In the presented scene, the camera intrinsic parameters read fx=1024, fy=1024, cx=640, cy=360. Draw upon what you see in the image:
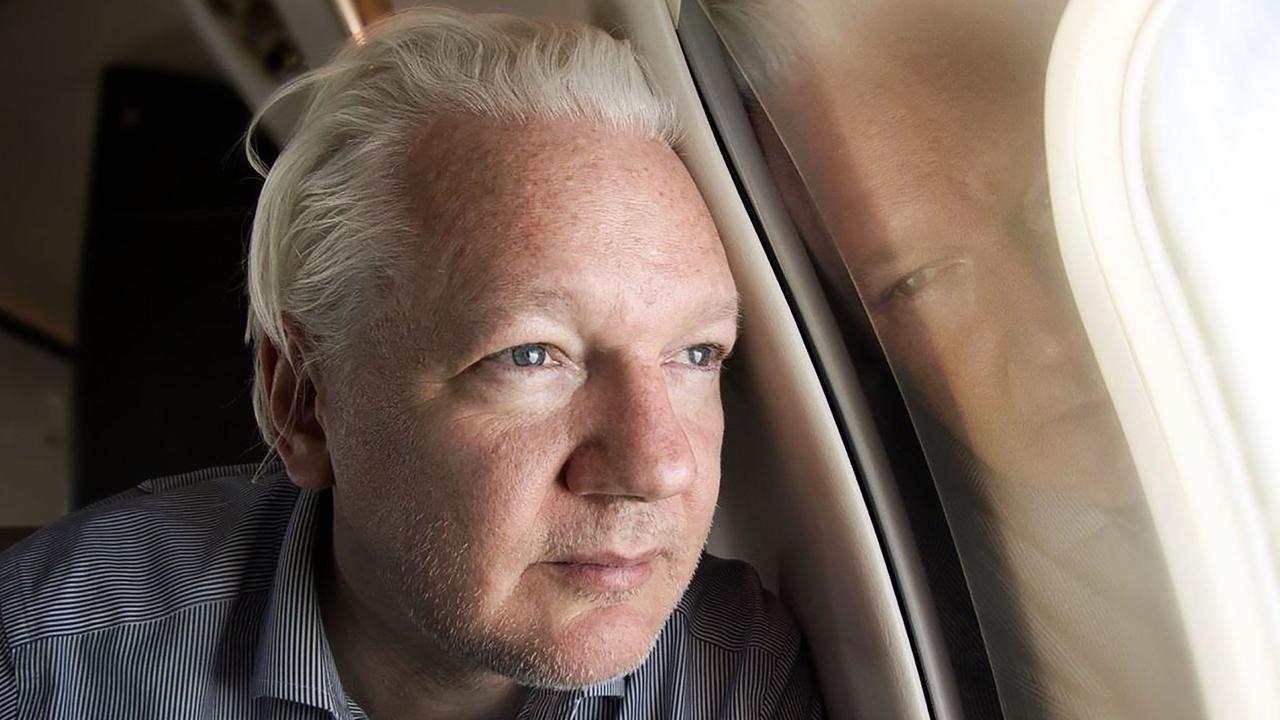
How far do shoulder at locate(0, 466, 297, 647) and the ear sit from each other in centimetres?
17

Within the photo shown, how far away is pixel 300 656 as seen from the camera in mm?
1080

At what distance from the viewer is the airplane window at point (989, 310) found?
0.71 meters

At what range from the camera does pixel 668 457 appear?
880 millimetres

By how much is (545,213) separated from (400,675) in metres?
0.58

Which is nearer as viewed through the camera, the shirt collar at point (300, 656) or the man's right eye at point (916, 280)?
the man's right eye at point (916, 280)

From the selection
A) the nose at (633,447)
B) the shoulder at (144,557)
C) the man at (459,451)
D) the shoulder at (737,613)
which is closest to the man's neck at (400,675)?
the man at (459,451)

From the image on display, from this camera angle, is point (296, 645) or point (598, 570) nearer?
point (598, 570)

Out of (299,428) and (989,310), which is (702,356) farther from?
(299,428)

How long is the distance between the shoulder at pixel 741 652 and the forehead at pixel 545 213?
38 cm

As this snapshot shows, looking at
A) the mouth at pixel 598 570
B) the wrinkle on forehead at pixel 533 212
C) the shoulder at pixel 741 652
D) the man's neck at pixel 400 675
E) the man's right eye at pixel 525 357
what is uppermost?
the wrinkle on forehead at pixel 533 212

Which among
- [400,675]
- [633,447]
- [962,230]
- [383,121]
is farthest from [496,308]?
[400,675]

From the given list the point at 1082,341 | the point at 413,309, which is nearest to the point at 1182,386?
the point at 1082,341

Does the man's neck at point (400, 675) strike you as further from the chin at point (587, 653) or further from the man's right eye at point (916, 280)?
the man's right eye at point (916, 280)

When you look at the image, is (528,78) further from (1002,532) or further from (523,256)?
(1002,532)
